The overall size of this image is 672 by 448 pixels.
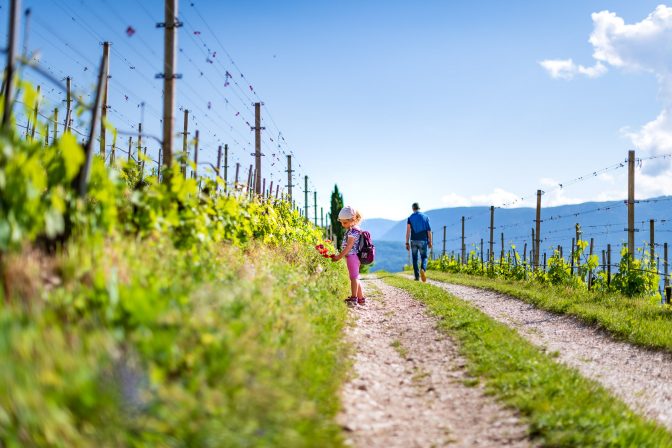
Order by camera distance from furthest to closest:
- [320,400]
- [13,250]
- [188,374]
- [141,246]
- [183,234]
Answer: [183,234], [141,246], [320,400], [13,250], [188,374]

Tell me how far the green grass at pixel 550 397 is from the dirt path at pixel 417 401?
17cm

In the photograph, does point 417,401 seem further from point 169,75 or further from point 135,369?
point 169,75

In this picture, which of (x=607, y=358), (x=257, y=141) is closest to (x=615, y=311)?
(x=607, y=358)

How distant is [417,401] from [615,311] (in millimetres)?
7353

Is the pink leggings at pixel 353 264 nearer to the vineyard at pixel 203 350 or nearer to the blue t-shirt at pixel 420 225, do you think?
the vineyard at pixel 203 350

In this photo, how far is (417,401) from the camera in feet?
17.3

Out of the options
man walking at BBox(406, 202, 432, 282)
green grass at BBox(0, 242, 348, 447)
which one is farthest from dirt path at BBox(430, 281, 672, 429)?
man walking at BBox(406, 202, 432, 282)

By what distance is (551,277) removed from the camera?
749 inches

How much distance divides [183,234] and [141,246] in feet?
4.21

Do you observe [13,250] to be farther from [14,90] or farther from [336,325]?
[336,325]

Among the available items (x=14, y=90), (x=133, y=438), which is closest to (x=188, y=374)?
(x=133, y=438)

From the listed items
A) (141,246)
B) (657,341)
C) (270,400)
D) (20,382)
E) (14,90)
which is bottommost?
(657,341)

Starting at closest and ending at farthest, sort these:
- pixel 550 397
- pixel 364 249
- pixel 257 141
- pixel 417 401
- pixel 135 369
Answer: pixel 135 369 < pixel 550 397 < pixel 417 401 < pixel 364 249 < pixel 257 141

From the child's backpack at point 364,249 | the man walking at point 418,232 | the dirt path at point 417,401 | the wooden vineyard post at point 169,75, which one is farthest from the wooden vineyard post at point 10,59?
the man walking at point 418,232
